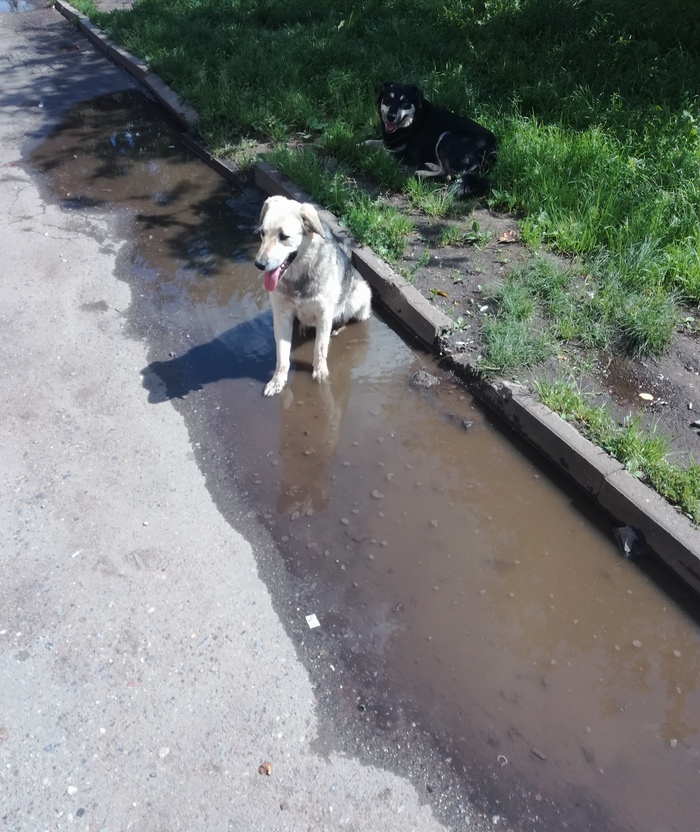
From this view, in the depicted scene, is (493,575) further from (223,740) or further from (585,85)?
(585,85)

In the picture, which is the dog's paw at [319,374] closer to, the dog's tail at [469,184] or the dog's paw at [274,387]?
the dog's paw at [274,387]

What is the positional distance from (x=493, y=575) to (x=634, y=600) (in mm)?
679

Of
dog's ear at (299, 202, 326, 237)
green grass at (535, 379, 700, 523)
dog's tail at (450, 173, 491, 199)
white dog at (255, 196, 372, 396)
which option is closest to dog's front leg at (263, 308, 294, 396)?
white dog at (255, 196, 372, 396)

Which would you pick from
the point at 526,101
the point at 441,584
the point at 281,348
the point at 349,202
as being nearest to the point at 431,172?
the point at 349,202

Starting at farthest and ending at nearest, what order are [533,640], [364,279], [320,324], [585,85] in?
1. [585,85]
2. [364,279]
3. [320,324]
4. [533,640]

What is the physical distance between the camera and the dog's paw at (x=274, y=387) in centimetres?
456

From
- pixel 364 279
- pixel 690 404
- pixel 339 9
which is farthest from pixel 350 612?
pixel 339 9

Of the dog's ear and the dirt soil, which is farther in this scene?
the dirt soil

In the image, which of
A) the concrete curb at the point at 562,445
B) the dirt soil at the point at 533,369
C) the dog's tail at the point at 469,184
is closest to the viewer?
the concrete curb at the point at 562,445

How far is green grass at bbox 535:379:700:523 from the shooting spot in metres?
3.57

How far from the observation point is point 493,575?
347 centimetres

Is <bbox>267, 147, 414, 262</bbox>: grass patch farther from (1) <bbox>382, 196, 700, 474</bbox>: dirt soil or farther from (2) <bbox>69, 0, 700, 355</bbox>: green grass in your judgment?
(1) <bbox>382, 196, 700, 474</bbox>: dirt soil

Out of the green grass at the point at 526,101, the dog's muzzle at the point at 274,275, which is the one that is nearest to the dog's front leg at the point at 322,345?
the dog's muzzle at the point at 274,275

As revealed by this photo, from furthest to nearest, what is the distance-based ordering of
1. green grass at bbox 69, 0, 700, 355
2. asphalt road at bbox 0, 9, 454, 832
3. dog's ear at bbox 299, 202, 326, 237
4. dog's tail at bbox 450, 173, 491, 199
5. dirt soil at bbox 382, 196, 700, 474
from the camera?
dog's tail at bbox 450, 173, 491, 199 → green grass at bbox 69, 0, 700, 355 → dirt soil at bbox 382, 196, 700, 474 → dog's ear at bbox 299, 202, 326, 237 → asphalt road at bbox 0, 9, 454, 832
